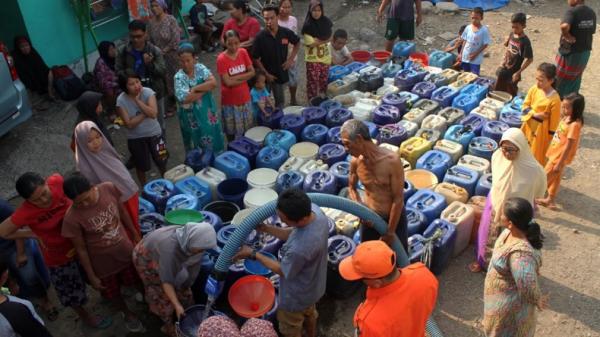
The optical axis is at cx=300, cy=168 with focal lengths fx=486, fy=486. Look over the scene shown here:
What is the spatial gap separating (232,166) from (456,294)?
9.36 ft

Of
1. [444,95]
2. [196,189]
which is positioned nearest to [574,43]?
[444,95]

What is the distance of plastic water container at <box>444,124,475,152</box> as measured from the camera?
6.15 m

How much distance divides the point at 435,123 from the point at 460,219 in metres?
1.88

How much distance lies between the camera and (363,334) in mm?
2814

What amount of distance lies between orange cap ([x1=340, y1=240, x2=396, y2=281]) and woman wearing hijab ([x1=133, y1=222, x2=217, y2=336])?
1.22 metres

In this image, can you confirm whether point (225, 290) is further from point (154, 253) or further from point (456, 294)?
point (456, 294)

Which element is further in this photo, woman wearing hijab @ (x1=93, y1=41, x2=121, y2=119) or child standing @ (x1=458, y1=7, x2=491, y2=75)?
child standing @ (x1=458, y1=7, x2=491, y2=75)

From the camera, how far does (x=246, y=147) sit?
20.2ft

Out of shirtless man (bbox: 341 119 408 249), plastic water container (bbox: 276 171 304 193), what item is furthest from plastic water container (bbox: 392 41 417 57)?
shirtless man (bbox: 341 119 408 249)

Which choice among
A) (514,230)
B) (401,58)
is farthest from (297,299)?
(401,58)

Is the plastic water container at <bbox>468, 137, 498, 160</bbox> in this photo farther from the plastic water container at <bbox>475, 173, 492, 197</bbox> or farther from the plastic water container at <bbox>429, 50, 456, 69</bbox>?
the plastic water container at <bbox>429, 50, 456, 69</bbox>

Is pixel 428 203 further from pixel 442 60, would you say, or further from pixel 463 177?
pixel 442 60

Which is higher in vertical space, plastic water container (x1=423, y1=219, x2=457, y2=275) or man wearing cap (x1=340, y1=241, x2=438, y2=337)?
man wearing cap (x1=340, y1=241, x2=438, y2=337)

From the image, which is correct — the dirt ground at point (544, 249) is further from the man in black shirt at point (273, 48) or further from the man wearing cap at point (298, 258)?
the man in black shirt at point (273, 48)
